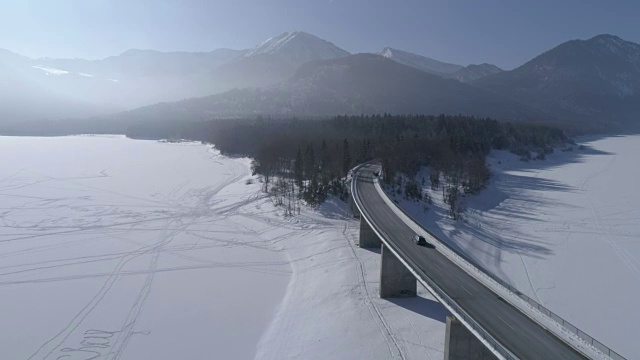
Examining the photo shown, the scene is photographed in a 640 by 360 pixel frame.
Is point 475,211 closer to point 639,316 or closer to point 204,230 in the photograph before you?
point 639,316

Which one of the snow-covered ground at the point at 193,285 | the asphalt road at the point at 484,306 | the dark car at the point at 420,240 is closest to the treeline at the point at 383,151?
the snow-covered ground at the point at 193,285

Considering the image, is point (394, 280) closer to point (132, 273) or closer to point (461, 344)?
point (461, 344)

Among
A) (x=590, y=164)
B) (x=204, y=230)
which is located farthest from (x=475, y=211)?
(x=590, y=164)

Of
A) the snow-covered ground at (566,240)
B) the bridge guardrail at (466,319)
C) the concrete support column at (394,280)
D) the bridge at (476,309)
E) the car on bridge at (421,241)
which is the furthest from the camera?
the snow-covered ground at (566,240)

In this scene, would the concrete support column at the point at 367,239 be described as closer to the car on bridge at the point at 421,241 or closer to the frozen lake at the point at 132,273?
the frozen lake at the point at 132,273

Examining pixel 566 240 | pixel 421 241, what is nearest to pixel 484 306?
pixel 421 241

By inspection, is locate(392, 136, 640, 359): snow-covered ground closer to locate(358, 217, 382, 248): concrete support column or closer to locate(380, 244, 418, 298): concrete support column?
locate(358, 217, 382, 248): concrete support column

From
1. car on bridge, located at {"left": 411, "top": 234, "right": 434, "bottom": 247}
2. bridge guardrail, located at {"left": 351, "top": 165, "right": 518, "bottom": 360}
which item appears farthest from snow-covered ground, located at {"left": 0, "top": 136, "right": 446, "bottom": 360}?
bridge guardrail, located at {"left": 351, "top": 165, "right": 518, "bottom": 360}
